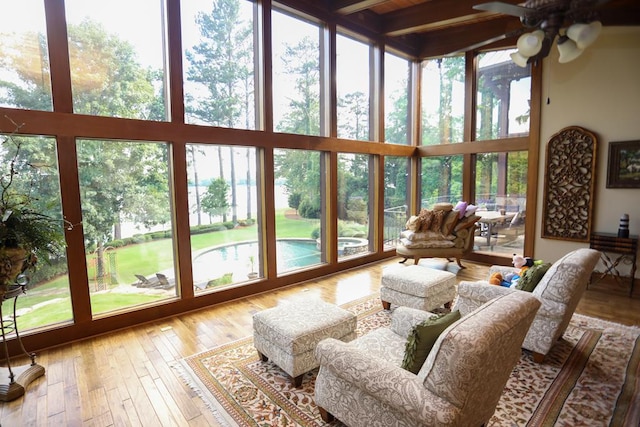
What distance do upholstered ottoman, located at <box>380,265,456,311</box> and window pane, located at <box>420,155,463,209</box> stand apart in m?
2.98

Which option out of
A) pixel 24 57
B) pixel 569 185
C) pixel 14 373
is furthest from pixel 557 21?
pixel 14 373

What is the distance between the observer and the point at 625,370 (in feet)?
8.72

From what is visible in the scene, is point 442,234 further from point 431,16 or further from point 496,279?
point 431,16

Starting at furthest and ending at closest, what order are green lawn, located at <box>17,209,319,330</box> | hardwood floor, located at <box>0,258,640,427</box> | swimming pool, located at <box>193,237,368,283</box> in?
swimming pool, located at <box>193,237,368,283</box>
green lawn, located at <box>17,209,319,330</box>
hardwood floor, located at <box>0,258,640,427</box>

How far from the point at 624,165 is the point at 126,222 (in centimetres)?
640

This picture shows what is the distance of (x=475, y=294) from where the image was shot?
2990mm

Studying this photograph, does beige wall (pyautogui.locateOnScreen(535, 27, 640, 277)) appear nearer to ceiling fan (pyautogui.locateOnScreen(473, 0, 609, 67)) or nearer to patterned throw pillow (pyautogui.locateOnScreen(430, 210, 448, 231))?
patterned throw pillow (pyautogui.locateOnScreen(430, 210, 448, 231))

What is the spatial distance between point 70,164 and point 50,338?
5.49ft

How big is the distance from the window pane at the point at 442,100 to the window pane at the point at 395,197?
0.80 m

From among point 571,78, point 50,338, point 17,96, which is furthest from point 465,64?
point 50,338

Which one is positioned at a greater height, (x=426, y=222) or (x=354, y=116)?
(x=354, y=116)

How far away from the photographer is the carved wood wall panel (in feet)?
15.8

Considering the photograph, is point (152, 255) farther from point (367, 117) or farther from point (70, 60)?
point (367, 117)

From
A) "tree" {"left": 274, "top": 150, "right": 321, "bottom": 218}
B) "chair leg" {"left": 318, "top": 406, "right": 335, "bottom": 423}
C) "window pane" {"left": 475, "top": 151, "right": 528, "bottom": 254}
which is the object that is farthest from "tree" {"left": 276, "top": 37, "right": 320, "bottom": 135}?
"chair leg" {"left": 318, "top": 406, "right": 335, "bottom": 423}
